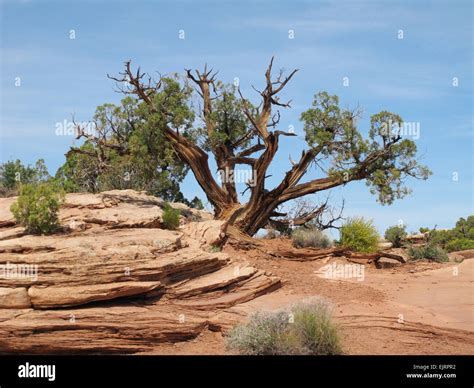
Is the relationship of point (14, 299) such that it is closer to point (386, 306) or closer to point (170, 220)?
point (170, 220)

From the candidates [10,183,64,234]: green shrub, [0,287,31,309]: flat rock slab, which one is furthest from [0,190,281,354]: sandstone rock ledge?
[10,183,64,234]: green shrub

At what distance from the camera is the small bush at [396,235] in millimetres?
29875

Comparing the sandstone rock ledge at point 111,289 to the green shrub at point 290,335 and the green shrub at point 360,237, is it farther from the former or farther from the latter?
the green shrub at point 360,237

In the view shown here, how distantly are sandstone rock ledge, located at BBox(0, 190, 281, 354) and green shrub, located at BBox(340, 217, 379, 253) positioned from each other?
20.7 ft

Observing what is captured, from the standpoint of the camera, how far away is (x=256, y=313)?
1295cm

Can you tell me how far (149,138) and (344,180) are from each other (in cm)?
745

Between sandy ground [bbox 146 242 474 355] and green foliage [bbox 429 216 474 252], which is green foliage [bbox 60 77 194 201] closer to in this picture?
sandy ground [bbox 146 242 474 355]

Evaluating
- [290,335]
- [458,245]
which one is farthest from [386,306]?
[458,245]

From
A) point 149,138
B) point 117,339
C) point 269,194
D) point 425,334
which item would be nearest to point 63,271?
point 117,339

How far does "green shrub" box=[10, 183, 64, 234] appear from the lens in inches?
655
